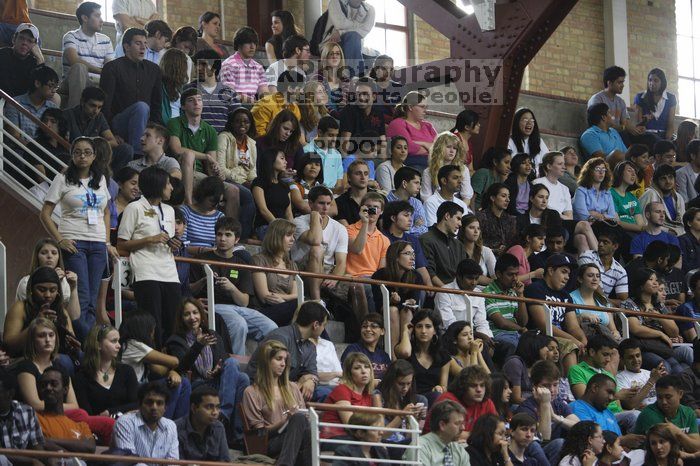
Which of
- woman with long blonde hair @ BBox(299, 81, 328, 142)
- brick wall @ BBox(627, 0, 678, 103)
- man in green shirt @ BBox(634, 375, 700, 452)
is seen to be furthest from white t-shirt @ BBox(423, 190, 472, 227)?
brick wall @ BBox(627, 0, 678, 103)

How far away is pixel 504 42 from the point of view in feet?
60.3

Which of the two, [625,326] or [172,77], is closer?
[625,326]

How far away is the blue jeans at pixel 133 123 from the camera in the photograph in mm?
15000

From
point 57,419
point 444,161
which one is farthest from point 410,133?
point 57,419

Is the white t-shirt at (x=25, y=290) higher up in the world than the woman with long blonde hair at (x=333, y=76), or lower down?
lower down

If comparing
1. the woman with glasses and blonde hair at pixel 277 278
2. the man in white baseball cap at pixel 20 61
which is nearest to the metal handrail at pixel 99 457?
the woman with glasses and blonde hair at pixel 277 278

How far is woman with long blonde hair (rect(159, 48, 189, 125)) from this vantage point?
15.7 m

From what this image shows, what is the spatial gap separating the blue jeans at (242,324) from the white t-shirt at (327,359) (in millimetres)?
390

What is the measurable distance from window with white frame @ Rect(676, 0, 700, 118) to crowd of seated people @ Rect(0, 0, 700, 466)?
5855 millimetres

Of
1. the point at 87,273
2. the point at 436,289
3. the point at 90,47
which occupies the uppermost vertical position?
the point at 90,47

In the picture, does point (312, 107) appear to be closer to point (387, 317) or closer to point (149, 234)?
point (387, 317)

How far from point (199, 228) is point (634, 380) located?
3.87 meters

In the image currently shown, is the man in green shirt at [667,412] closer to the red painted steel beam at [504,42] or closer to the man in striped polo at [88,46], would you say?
the red painted steel beam at [504,42]

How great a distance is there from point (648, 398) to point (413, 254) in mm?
2478
